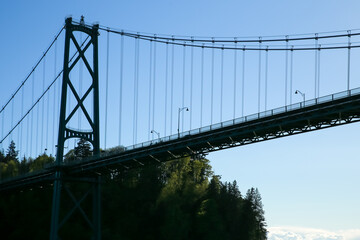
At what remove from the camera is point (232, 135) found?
6956 centimetres

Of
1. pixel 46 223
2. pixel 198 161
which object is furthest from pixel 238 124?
pixel 198 161

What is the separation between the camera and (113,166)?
270 ft

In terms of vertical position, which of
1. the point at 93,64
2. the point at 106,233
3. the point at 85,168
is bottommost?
the point at 106,233

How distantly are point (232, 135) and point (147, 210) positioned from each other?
48.5 meters

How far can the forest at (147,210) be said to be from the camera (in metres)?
109

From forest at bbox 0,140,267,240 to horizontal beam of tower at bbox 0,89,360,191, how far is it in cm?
1981

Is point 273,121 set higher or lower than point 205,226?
higher

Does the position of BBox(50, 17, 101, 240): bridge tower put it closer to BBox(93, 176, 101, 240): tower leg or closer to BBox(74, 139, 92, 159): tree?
BBox(93, 176, 101, 240): tower leg

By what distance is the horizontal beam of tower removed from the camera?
6209 centimetres

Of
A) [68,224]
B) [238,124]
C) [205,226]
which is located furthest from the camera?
[205,226]

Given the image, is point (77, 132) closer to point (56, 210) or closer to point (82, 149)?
point (56, 210)

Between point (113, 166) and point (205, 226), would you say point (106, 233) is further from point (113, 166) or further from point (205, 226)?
point (113, 166)

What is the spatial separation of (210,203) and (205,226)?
378 centimetres

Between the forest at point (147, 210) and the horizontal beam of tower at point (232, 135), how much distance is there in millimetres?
19806
